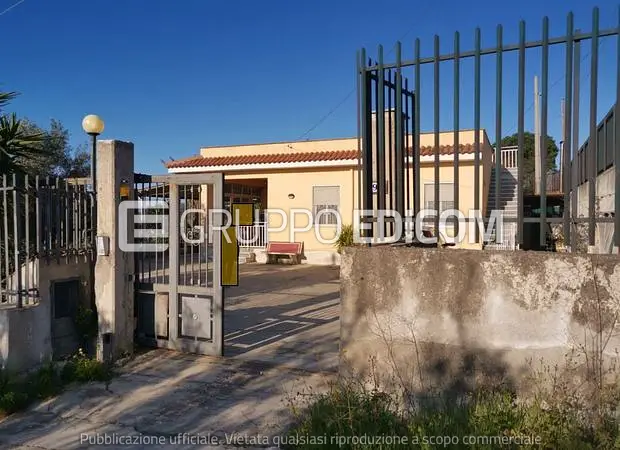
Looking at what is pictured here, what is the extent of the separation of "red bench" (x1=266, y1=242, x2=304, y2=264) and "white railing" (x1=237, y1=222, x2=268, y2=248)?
95cm

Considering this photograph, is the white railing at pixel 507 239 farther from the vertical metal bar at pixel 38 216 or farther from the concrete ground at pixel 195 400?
the vertical metal bar at pixel 38 216

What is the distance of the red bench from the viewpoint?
59.3 feet

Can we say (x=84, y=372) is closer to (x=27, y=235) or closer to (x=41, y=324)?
(x=41, y=324)

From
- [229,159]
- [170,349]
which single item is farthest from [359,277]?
[229,159]

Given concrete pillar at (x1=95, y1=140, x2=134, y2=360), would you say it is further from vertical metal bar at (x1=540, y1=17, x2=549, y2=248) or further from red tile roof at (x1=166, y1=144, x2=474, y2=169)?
red tile roof at (x1=166, y1=144, x2=474, y2=169)

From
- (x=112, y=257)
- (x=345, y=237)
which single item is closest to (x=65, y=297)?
(x=112, y=257)

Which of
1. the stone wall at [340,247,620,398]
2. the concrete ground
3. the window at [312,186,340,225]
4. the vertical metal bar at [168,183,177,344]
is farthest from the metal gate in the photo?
the window at [312,186,340,225]

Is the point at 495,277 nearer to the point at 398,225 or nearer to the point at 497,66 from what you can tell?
the point at 398,225

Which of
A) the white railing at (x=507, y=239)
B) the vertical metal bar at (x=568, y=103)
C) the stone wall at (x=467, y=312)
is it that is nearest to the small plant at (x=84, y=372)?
the stone wall at (x=467, y=312)

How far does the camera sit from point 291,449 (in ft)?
12.5

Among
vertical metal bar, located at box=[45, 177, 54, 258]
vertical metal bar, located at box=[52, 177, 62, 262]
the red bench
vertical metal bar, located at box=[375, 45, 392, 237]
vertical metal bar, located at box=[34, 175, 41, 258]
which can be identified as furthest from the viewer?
the red bench

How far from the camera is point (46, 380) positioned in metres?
5.26

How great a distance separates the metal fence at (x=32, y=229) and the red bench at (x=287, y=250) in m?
11.9

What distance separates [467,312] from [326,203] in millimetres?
14511
